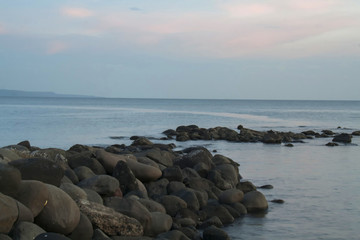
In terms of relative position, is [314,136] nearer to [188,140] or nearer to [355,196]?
[188,140]

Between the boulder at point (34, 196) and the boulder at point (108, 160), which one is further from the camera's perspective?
the boulder at point (108, 160)

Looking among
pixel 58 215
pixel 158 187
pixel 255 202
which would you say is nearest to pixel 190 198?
pixel 158 187

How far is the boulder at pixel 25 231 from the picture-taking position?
23.4ft

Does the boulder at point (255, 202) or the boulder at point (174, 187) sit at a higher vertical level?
the boulder at point (174, 187)

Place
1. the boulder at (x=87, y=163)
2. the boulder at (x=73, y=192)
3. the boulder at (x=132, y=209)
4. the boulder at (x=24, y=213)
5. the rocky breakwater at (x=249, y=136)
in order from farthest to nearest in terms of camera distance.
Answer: the rocky breakwater at (x=249, y=136)
the boulder at (x=87, y=163)
the boulder at (x=132, y=209)
the boulder at (x=73, y=192)
the boulder at (x=24, y=213)

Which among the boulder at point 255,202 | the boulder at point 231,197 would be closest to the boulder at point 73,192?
the boulder at point 231,197

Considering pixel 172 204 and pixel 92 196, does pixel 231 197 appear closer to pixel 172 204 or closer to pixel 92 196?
pixel 172 204

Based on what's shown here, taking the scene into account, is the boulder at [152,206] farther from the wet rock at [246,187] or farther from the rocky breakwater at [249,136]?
the rocky breakwater at [249,136]

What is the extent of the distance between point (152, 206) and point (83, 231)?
95.3 inches

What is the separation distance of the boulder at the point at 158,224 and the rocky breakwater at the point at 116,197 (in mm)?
19

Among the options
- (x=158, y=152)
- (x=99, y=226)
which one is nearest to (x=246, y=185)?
(x=158, y=152)

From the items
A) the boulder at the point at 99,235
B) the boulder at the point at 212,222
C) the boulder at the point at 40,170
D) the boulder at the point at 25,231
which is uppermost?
the boulder at the point at 40,170

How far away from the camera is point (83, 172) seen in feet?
37.4

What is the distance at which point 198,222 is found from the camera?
10664mm
